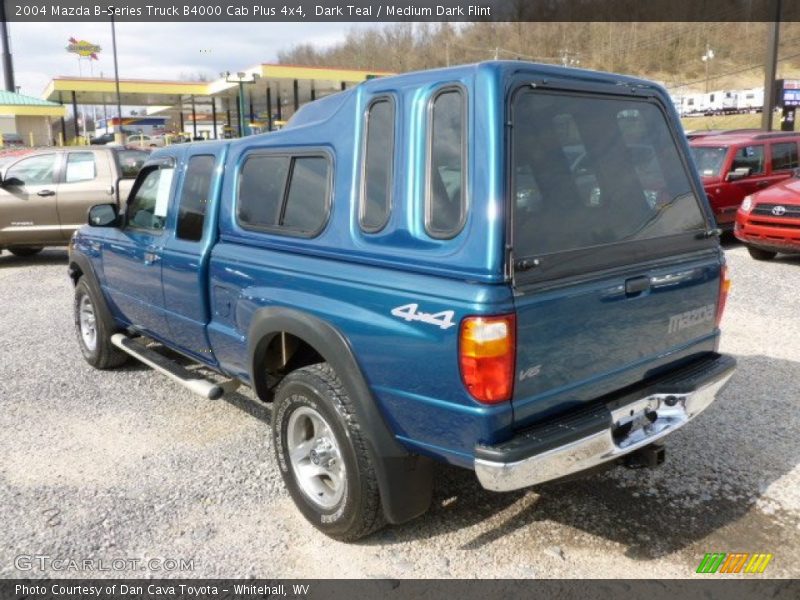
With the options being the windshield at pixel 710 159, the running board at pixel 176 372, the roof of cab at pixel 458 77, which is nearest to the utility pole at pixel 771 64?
the windshield at pixel 710 159

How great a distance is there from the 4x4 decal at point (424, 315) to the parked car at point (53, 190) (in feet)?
27.7

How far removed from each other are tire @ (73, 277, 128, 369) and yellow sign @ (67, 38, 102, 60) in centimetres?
7858

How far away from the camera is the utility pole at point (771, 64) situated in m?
17.6

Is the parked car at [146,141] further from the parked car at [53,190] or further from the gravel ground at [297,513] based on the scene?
the gravel ground at [297,513]

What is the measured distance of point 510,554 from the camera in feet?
9.78

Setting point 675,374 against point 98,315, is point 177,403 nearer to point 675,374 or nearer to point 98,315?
point 98,315

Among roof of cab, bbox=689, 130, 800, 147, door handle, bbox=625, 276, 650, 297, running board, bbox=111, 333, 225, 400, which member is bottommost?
running board, bbox=111, 333, 225, 400

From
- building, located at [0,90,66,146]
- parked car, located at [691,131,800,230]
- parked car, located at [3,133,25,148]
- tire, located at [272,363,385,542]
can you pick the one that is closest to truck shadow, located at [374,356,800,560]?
tire, located at [272,363,385,542]

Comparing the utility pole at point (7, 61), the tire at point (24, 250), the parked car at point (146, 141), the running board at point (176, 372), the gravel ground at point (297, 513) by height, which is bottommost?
the gravel ground at point (297, 513)

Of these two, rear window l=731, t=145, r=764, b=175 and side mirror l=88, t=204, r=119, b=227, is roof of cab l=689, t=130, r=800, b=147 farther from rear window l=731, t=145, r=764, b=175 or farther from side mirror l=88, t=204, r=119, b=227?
side mirror l=88, t=204, r=119, b=227

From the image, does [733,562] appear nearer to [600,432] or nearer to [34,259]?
[600,432]

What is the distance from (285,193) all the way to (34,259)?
985cm

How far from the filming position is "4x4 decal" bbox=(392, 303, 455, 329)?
2416 mm

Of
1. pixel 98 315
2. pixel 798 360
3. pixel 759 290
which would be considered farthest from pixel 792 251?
pixel 98 315
